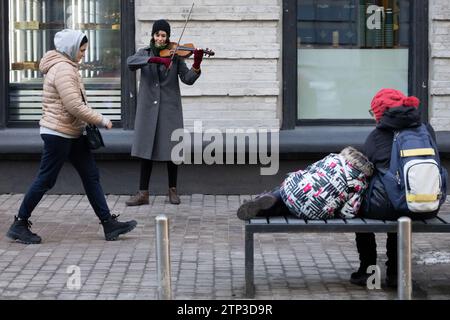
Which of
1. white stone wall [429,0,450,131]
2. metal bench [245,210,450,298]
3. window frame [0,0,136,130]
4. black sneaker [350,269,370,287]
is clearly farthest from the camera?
window frame [0,0,136,130]

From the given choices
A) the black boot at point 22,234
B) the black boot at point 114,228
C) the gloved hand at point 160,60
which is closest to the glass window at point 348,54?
the gloved hand at point 160,60

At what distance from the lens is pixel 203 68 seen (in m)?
11.2

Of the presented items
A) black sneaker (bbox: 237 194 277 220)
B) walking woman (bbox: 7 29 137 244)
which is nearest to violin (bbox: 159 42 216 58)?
walking woman (bbox: 7 29 137 244)

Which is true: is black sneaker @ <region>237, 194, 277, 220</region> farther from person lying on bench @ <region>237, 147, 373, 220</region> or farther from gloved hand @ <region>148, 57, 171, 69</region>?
gloved hand @ <region>148, 57, 171, 69</region>

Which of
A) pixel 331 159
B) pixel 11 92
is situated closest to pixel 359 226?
pixel 331 159

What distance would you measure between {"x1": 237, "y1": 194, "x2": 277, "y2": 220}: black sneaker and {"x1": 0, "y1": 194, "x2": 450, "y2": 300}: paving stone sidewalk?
53cm

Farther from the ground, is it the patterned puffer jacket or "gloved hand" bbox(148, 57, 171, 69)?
"gloved hand" bbox(148, 57, 171, 69)

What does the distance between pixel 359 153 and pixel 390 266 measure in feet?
2.91

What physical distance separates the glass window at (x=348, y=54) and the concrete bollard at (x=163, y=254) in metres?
6.04

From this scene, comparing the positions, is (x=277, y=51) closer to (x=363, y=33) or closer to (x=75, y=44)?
(x=363, y=33)

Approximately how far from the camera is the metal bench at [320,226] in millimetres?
6875

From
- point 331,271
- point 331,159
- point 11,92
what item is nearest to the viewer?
point 331,159

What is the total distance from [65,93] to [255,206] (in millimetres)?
2152

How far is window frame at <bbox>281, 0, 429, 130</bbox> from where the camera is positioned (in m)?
11.3
